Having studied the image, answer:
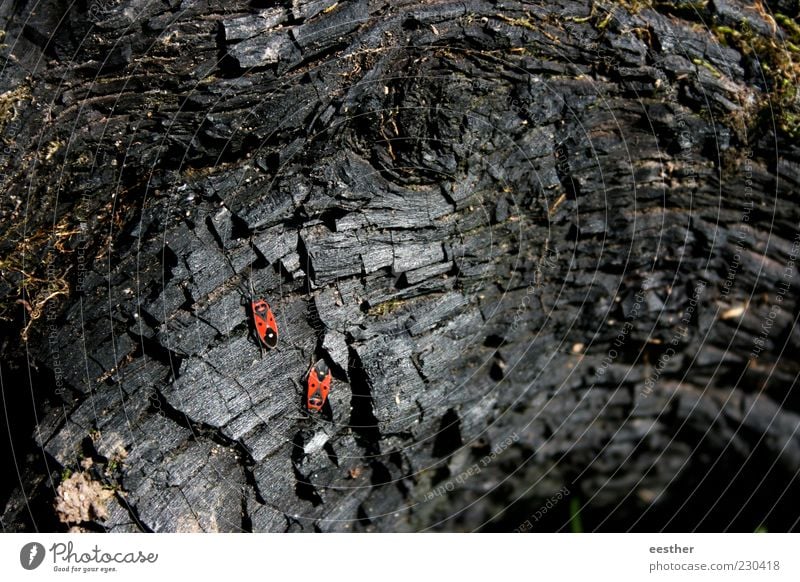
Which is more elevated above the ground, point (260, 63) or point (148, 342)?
point (260, 63)

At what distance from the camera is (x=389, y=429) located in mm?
3748

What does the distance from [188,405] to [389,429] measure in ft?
3.40

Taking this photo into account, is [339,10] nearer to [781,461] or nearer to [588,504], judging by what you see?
[588,504]

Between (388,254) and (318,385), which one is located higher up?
(388,254)

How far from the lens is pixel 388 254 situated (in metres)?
3.60

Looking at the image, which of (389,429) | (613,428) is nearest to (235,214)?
(389,429)
